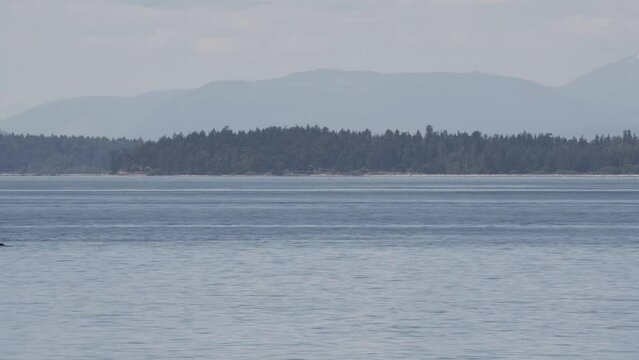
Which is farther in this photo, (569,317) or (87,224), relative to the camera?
(87,224)

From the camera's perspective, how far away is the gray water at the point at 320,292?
41000 mm

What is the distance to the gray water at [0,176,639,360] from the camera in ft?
135

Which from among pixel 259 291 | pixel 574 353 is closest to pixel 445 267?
pixel 259 291

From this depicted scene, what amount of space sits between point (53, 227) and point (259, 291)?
2265 inches

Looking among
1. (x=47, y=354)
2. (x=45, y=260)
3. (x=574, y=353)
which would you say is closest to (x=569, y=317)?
(x=574, y=353)

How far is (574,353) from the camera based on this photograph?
129 ft

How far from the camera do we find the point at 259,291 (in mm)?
55312

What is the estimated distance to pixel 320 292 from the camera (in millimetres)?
54531

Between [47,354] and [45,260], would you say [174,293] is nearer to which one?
[47,354]

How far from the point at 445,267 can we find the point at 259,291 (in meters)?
14.4

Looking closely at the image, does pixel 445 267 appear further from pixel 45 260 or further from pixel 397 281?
pixel 45 260

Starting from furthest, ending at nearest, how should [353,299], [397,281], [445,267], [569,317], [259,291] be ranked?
[445,267], [397,281], [259,291], [353,299], [569,317]

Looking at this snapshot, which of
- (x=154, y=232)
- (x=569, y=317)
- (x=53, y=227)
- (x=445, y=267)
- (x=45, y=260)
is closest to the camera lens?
(x=569, y=317)

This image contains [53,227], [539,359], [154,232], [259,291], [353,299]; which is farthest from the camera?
[53,227]
